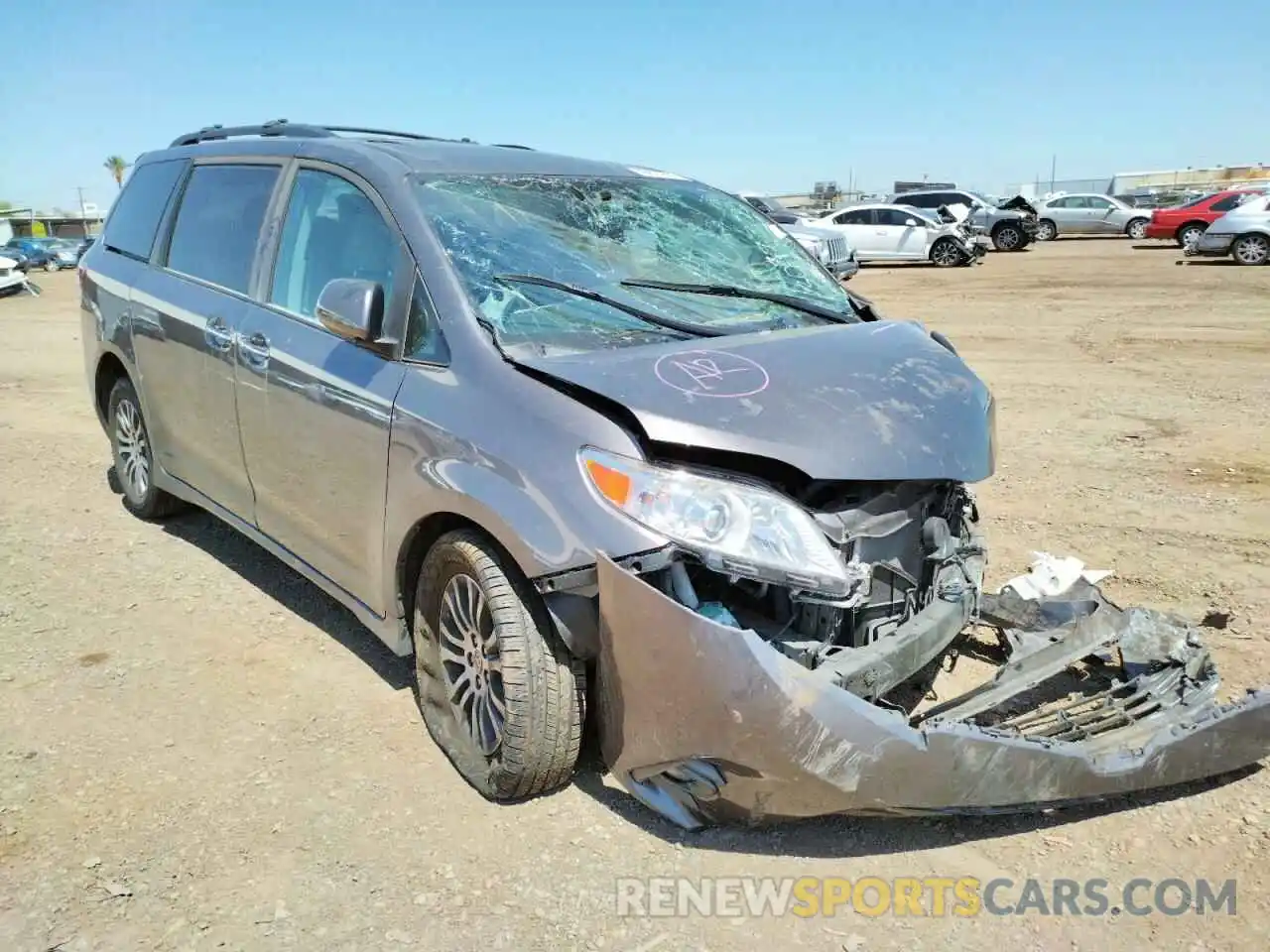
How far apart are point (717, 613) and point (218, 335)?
2554 mm

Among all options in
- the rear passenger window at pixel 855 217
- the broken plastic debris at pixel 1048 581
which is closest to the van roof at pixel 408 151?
the broken plastic debris at pixel 1048 581

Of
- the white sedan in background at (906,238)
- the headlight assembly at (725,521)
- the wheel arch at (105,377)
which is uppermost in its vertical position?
the white sedan in background at (906,238)

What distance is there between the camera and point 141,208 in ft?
16.8

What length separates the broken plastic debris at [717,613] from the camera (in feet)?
8.53

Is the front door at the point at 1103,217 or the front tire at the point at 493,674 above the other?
the front door at the point at 1103,217

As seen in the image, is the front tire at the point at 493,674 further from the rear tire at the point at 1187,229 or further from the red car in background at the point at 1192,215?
the red car in background at the point at 1192,215

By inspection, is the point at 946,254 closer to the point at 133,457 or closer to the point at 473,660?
the point at 133,457

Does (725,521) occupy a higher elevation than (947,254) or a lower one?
lower

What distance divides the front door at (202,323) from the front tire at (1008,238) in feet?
89.4

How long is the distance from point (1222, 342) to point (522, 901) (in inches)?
437

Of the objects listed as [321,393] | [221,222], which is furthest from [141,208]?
[321,393]

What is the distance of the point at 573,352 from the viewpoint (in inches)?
119

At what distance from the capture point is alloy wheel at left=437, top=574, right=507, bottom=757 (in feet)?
9.56

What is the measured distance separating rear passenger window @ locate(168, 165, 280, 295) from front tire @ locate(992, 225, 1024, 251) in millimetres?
27260
